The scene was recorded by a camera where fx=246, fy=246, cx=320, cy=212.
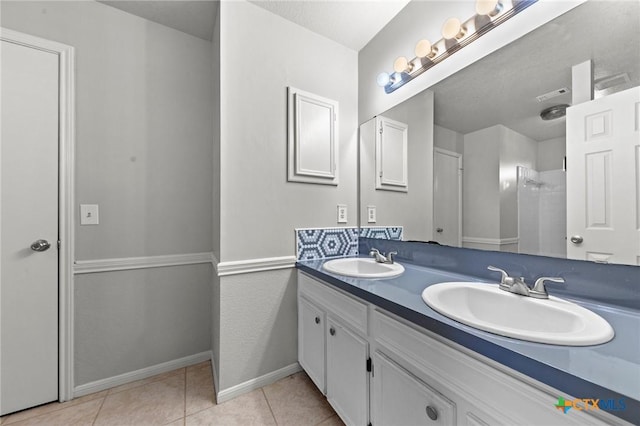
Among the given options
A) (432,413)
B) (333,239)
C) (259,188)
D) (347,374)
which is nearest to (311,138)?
(259,188)

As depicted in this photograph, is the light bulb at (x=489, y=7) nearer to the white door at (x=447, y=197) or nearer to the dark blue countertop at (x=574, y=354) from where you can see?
the white door at (x=447, y=197)

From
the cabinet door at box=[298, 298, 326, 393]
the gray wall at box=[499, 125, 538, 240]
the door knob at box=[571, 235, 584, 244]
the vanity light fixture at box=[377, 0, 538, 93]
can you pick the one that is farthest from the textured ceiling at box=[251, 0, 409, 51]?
the cabinet door at box=[298, 298, 326, 393]

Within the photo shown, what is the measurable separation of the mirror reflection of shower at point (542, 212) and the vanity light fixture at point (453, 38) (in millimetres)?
702

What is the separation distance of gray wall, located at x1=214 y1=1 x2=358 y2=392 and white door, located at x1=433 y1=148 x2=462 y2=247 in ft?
2.52

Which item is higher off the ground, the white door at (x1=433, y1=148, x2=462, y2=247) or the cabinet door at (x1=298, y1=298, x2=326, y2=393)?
the white door at (x1=433, y1=148, x2=462, y2=247)

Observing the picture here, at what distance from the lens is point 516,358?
0.54 metres

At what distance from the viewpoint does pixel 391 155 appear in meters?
1.73

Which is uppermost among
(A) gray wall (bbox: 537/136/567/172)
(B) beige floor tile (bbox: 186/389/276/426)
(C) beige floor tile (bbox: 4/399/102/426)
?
(A) gray wall (bbox: 537/136/567/172)

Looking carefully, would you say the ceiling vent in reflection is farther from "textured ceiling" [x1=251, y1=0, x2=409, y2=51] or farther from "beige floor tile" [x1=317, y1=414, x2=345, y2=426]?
"beige floor tile" [x1=317, y1=414, x2=345, y2=426]

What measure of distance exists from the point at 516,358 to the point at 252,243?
1.33 m

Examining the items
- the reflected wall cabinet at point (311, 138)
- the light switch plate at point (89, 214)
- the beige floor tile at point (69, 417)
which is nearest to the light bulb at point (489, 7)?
the reflected wall cabinet at point (311, 138)

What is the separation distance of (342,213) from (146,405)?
1.70 meters

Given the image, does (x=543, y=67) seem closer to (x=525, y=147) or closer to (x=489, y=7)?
(x=525, y=147)

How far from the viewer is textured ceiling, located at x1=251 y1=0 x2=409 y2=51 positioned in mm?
1582
